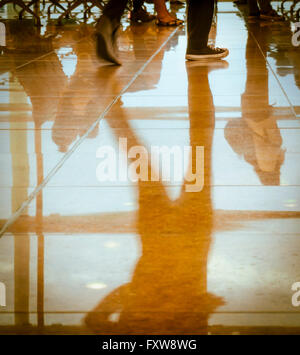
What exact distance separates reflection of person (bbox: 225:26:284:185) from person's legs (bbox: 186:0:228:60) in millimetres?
1213

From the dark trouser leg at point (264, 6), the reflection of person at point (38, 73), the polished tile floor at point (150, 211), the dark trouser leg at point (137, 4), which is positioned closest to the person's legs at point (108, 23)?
the reflection of person at point (38, 73)

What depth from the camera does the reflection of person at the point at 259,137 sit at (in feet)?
7.09

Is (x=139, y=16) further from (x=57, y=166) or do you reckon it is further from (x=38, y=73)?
(x=57, y=166)

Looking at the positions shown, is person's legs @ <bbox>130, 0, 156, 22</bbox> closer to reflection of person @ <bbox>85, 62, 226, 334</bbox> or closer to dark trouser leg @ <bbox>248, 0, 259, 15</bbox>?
dark trouser leg @ <bbox>248, 0, 259, 15</bbox>

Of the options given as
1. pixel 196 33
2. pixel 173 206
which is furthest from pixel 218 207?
pixel 196 33

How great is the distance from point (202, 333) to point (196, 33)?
379 cm

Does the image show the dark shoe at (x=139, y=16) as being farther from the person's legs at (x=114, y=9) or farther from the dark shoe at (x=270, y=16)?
the person's legs at (x=114, y=9)

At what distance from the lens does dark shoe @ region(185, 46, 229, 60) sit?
486 centimetres

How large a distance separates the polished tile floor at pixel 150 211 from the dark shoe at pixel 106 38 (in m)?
0.40

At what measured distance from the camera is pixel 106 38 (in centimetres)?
421

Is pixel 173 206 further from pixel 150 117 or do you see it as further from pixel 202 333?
pixel 150 117

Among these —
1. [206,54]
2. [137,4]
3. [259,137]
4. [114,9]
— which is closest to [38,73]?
[114,9]
